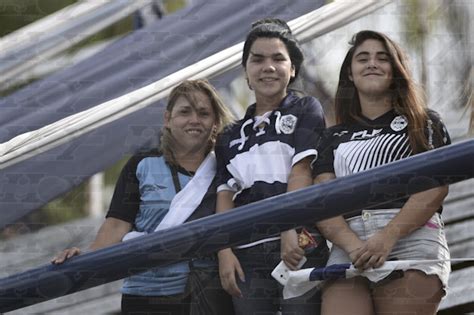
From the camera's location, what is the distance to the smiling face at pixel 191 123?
8.16 feet

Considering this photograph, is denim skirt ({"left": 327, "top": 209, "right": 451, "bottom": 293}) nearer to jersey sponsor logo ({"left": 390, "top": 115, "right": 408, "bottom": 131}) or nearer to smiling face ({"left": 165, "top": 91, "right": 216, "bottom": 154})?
jersey sponsor logo ({"left": 390, "top": 115, "right": 408, "bottom": 131})

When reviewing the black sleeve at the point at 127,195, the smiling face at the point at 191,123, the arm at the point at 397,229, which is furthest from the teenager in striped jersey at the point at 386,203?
the black sleeve at the point at 127,195

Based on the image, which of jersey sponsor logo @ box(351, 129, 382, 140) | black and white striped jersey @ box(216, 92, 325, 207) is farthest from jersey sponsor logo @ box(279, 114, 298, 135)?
jersey sponsor logo @ box(351, 129, 382, 140)

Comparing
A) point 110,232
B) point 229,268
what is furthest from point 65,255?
point 229,268

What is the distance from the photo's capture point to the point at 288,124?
245 centimetres

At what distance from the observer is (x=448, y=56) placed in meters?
2.45

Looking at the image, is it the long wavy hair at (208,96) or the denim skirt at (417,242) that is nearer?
the denim skirt at (417,242)

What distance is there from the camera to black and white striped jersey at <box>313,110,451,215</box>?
7.80 feet

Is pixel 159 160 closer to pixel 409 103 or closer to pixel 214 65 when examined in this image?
pixel 214 65

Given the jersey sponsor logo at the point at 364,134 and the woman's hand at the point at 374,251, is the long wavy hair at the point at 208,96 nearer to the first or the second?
the jersey sponsor logo at the point at 364,134

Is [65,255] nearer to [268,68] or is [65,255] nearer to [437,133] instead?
[268,68]

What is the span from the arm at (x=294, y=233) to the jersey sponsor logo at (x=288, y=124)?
6 cm

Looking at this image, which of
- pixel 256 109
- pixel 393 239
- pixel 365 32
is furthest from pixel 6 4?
pixel 393 239

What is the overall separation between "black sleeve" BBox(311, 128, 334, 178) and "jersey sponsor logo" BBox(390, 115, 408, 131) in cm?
11
